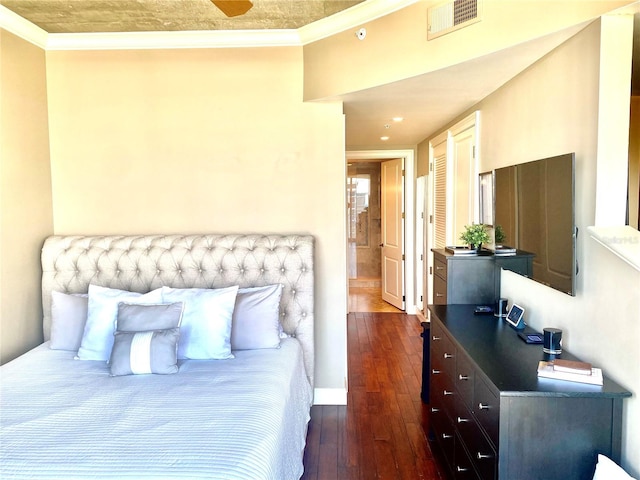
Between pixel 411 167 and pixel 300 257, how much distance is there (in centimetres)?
331

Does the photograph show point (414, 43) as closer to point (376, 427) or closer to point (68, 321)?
point (376, 427)

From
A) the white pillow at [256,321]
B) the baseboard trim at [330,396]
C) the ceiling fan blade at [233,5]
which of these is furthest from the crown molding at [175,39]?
the baseboard trim at [330,396]

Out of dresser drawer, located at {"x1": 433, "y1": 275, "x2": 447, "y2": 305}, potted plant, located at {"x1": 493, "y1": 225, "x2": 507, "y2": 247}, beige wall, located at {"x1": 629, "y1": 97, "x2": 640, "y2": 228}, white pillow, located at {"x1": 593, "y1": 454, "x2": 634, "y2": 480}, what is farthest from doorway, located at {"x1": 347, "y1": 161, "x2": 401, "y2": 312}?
white pillow, located at {"x1": 593, "y1": 454, "x2": 634, "y2": 480}

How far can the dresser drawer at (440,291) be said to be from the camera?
9.02 ft

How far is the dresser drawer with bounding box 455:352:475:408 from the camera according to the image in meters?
1.83

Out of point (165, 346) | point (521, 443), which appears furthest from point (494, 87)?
point (165, 346)

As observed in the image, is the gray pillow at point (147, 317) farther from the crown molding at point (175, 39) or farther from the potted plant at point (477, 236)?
the potted plant at point (477, 236)

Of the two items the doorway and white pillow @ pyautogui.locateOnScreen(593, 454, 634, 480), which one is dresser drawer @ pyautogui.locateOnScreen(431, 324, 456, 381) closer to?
white pillow @ pyautogui.locateOnScreen(593, 454, 634, 480)

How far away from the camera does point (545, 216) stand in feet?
6.59

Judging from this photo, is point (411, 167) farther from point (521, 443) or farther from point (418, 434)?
point (521, 443)

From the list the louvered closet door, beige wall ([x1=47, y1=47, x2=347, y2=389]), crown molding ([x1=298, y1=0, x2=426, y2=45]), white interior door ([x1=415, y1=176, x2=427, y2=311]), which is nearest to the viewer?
crown molding ([x1=298, y1=0, x2=426, y2=45])

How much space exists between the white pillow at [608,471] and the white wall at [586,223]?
0.14 m

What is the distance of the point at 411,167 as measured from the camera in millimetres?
5512

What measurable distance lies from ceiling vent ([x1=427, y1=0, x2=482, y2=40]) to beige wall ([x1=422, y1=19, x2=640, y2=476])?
1.48ft
